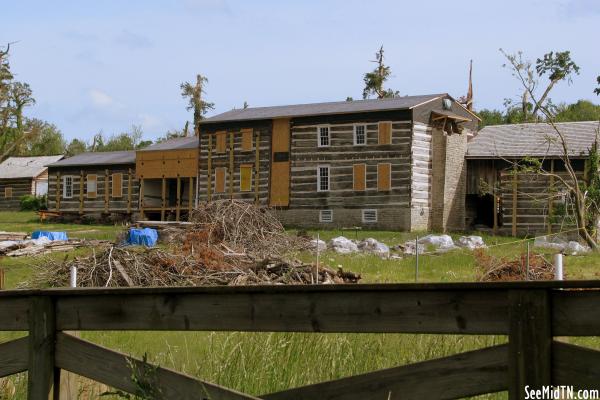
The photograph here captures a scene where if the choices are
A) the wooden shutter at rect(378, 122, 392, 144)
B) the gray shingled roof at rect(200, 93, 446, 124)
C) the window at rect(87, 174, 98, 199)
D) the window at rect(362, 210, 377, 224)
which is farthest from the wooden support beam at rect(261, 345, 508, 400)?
the window at rect(87, 174, 98, 199)

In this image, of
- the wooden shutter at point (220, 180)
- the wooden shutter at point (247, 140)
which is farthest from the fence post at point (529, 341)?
the wooden shutter at point (220, 180)

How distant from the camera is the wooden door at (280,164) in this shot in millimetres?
47688

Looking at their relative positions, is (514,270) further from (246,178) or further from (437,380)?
(246,178)

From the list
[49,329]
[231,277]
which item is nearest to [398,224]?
[231,277]

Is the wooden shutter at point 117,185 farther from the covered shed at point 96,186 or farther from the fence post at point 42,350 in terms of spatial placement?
the fence post at point 42,350

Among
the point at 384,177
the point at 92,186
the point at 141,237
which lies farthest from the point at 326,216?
the point at 92,186

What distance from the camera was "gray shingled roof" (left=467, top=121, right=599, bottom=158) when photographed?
43.2 meters

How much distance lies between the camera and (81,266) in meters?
21.8

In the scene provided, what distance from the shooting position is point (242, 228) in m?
29.7

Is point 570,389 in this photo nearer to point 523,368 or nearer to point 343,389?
point 523,368

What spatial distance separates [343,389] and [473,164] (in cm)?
4347

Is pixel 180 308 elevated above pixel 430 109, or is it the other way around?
pixel 430 109

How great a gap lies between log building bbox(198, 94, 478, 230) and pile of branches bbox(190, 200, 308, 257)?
13.5 metres

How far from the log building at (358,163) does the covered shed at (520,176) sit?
1059 millimetres
